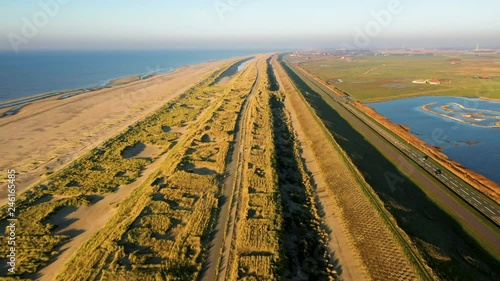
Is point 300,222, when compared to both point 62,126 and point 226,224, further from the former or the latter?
point 62,126

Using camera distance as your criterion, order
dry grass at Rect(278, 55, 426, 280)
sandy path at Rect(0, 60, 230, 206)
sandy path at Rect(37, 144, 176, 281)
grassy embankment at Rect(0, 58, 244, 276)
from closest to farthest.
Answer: sandy path at Rect(37, 144, 176, 281) < dry grass at Rect(278, 55, 426, 280) < grassy embankment at Rect(0, 58, 244, 276) < sandy path at Rect(0, 60, 230, 206)

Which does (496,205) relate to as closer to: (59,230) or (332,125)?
(332,125)

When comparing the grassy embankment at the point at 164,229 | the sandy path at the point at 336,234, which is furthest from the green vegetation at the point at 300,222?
the grassy embankment at the point at 164,229

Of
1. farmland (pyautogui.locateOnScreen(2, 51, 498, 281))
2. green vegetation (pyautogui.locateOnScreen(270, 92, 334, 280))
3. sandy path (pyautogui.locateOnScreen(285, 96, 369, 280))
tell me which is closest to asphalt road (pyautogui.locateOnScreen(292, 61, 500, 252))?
farmland (pyautogui.locateOnScreen(2, 51, 498, 281))

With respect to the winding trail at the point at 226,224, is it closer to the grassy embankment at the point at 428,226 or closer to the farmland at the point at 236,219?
the farmland at the point at 236,219

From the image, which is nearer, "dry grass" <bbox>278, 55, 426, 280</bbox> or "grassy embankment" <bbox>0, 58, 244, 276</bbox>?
"dry grass" <bbox>278, 55, 426, 280</bbox>

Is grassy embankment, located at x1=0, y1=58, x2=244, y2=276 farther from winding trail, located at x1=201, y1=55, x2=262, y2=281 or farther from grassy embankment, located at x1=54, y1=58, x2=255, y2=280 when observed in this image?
winding trail, located at x1=201, y1=55, x2=262, y2=281
